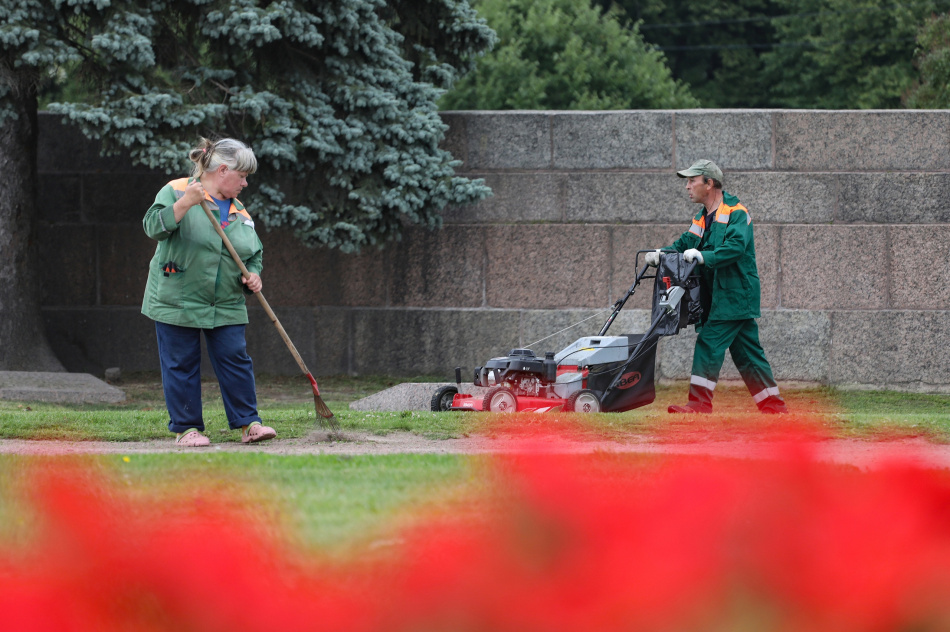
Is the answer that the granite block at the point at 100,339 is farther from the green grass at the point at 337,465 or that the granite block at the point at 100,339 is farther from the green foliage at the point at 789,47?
the green foliage at the point at 789,47

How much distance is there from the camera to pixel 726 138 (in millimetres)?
11266

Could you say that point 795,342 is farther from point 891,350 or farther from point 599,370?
point 599,370

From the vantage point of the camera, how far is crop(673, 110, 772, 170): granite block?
11211 millimetres

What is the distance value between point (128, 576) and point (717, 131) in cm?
968

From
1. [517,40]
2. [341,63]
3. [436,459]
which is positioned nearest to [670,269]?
[436,459]

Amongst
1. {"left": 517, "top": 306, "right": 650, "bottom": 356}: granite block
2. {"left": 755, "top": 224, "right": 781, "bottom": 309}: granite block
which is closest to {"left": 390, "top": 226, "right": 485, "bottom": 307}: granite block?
{"left": 517, "top": 306, "right": 650, "bottom": 356}: granite block

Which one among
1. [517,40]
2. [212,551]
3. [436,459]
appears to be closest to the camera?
[212,551]

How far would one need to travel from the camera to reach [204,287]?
20.6ft

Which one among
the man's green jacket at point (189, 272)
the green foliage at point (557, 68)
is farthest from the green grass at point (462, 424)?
the green foliage at point (557, 68)

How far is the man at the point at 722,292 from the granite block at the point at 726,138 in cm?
322

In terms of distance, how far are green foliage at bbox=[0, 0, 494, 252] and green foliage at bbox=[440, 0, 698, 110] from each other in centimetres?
1076

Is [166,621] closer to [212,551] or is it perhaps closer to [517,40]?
[212,551]

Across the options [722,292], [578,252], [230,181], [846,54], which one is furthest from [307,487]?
[846,54]

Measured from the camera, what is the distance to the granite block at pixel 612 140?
11344 mm
